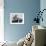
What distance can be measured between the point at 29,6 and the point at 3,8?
1.01 m

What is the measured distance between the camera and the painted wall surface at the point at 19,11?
5059 millimetres

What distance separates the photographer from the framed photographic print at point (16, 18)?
201 inches

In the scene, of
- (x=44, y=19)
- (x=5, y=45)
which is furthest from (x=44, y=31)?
(x=44, y=19)

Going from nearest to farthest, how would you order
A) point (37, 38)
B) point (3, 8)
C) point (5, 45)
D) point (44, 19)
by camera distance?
point (37, 38)
point (5, 45)
point (44, 19)
point (3, 8)

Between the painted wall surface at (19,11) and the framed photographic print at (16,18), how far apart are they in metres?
0.12

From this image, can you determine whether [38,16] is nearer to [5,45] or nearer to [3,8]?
[3,8]

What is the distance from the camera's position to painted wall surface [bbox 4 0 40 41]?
506 centimetres

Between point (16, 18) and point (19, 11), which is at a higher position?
point (19, 11)

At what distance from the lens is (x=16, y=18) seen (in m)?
5.15

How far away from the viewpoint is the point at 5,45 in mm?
3668

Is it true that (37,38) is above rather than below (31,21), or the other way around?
below

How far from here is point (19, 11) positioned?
5078mm

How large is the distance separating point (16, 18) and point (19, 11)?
30 cm

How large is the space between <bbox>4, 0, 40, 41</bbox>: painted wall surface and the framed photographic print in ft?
A: 0.38
